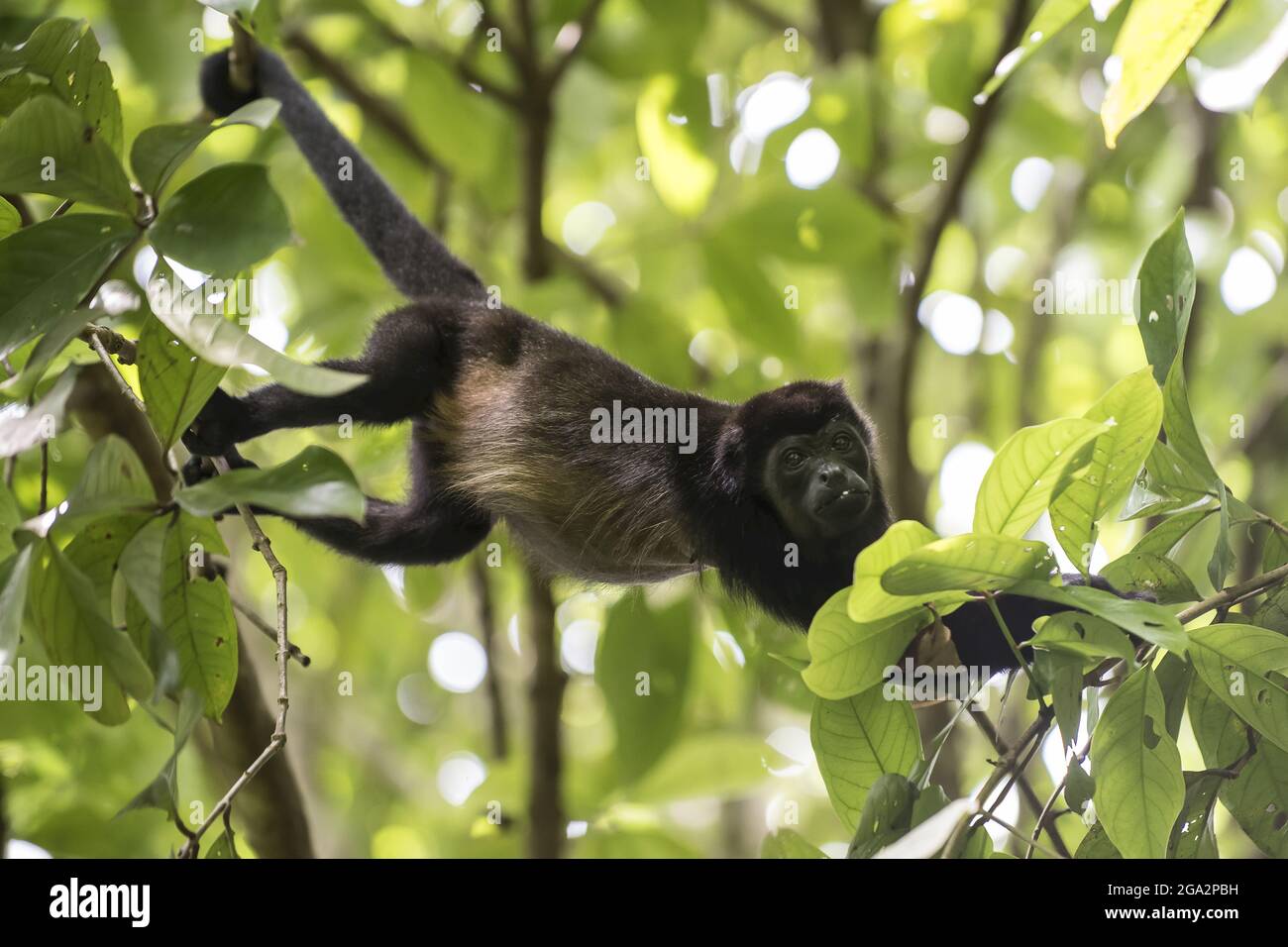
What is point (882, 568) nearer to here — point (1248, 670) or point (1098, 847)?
point (1248, 670)

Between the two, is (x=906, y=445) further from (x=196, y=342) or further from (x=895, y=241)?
(x=196, y=342)

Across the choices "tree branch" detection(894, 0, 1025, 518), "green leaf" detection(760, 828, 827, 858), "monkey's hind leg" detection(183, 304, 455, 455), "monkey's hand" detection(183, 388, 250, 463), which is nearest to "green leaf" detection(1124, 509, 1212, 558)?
"green leaf" detection(760, 828, 827, 858)

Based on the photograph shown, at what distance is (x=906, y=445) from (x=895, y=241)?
3.09 ft

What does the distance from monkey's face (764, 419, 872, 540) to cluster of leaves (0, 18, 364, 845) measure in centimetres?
230

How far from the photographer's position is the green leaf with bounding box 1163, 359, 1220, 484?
2.39m

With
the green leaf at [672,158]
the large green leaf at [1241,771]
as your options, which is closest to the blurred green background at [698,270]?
the green leaf at [672,158]

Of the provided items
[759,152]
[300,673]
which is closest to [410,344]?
[759,152]

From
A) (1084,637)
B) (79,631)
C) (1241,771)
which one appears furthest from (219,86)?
(1241,771)

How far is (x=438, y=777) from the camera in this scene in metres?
8.70

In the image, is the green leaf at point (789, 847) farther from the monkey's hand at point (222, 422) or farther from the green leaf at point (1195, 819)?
the monkey's hand at point (222, 422)

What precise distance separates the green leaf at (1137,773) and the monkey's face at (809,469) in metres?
1.84

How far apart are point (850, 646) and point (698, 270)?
11.6ft

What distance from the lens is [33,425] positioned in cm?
180

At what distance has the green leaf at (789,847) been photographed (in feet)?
7.80
